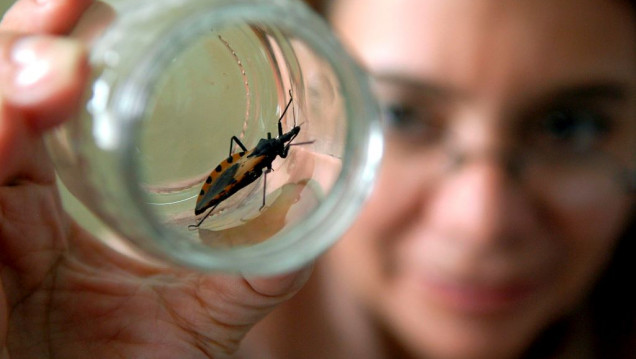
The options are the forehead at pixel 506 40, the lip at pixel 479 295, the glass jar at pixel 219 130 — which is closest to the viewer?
the glass jar at pixel 219 130

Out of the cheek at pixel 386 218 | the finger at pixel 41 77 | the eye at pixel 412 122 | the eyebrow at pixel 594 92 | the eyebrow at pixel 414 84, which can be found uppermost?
the eyebrow at pixel 594 92

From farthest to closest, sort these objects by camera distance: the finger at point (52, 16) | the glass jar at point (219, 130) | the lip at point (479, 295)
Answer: the lip at point (479, 295), the finger at point (52, 16), the glass jar at point (219, 130)

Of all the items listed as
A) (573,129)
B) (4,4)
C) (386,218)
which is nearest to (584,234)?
(573,129)

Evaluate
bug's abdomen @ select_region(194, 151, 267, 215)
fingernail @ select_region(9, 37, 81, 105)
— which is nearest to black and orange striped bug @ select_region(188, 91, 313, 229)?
bug's abdomen @ select_region(194, 151, 267, 215)

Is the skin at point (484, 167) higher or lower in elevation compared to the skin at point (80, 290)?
higher

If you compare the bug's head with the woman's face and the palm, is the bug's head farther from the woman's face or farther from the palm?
the woman's face

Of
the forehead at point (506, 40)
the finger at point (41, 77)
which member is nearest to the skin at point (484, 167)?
the forehead at point (506, 40)

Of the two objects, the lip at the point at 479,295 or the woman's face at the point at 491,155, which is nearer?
the woman's face at the point at 491,155

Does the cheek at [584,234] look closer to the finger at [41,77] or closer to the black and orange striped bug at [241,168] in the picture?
the black and orange striped bug at [241,168]
